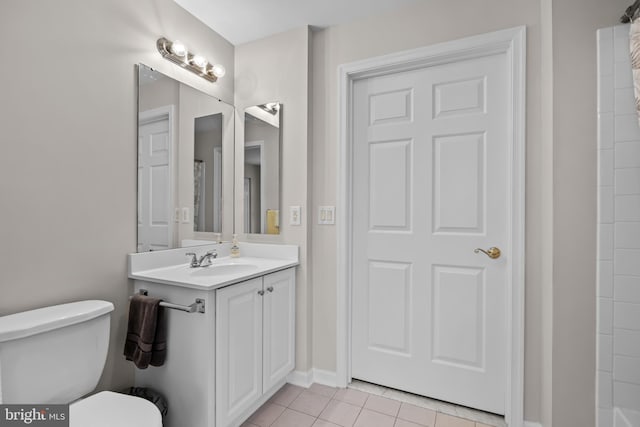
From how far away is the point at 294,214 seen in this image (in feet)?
6.92

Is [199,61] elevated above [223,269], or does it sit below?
above

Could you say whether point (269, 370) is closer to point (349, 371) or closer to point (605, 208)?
point (349, 371)

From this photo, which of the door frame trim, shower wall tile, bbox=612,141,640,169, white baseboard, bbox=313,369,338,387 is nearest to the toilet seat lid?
white baseboard, bbox=313,369,338,387

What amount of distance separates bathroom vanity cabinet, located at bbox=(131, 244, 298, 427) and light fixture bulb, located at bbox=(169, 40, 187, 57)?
4.18 feet

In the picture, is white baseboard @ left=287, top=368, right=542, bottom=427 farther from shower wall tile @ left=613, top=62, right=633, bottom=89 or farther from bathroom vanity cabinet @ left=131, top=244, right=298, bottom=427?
shower wall tile @ left=613, top=62, right=633, bottom=89

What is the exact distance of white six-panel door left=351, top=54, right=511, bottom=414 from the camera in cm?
174

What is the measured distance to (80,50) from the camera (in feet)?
4.55

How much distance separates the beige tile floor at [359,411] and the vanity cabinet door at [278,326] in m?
0.16

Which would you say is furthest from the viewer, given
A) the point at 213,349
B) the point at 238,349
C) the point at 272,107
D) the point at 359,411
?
the point at 272,107

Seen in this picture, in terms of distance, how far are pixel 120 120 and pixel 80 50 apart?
1.07 ft

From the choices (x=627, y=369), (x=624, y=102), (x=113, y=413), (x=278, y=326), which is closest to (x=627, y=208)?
(x=624, y=102)

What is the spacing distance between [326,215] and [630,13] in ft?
5.62

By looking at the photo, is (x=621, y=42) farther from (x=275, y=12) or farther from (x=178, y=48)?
(x=178, y=48)

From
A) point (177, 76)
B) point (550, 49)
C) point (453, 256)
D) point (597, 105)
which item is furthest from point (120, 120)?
point (597, 105)
